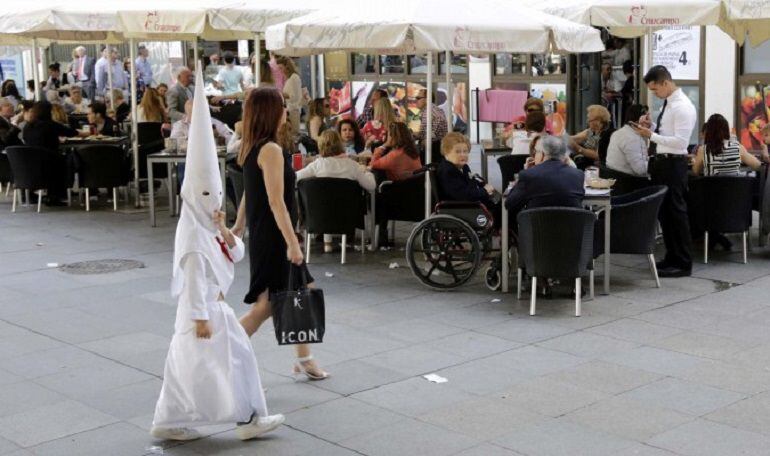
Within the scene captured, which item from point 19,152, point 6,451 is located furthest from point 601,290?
point 19,152

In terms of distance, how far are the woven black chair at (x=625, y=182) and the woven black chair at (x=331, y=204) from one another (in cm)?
253

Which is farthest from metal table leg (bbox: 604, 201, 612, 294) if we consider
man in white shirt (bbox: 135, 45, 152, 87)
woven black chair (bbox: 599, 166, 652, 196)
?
man in white shirt (bbox: 135, 45, 152, 87)

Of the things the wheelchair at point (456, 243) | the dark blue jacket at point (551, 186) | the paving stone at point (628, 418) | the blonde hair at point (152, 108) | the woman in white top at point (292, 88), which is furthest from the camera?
the blonde hair at point (152, 108)

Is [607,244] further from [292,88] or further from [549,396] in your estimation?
[292,88]

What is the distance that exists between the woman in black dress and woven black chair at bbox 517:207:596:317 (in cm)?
265

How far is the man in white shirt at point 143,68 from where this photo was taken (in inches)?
1140

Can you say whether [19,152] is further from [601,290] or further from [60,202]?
[601,290]

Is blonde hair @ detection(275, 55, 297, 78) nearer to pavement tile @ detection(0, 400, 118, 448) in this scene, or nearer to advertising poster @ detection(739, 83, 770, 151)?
advertising poster @ detection(739, 83, 770, 151)

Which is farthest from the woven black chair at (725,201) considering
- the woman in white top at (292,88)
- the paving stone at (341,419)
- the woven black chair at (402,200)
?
the woman in white top at (292,88)

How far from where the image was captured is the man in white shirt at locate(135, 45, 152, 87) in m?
29.0

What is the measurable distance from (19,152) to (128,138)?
1.85 metres

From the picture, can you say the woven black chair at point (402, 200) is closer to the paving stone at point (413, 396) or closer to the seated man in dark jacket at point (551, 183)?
the seated man in dark jacket at point (551, 183)

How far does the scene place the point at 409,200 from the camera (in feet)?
38.1

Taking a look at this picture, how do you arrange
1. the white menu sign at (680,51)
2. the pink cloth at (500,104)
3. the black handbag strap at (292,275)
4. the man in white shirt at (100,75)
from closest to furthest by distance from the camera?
the black handbag strap at (292,275) → the white menu sign at (680,51) → the pink cloth at (500,104) → the man in white shirt at (100,75)
